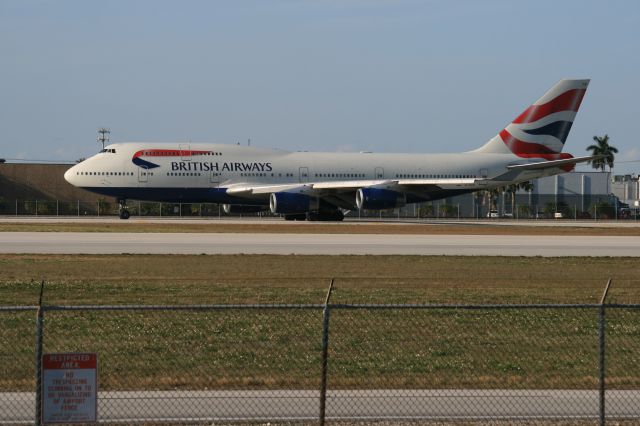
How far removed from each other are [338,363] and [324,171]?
5279 cm

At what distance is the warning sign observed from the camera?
9727mm

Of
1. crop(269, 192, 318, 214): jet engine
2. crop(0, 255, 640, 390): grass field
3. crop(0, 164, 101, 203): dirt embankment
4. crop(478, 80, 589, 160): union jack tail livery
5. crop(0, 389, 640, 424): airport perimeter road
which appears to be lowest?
crop(0, 389, 640, 424): airport perimeter road

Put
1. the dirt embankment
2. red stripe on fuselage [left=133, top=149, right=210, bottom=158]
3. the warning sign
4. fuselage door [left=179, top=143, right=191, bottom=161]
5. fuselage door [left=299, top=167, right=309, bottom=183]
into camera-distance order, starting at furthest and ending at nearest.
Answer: the dirt embankment
fuselage door [left=299, top=167, right=309, bottom=183]
fuselage door [left=179, top=143, right=191, bottom=161]
red stripe on fuselage [left=133, top=149, right=210, bottom=158]
the warning sign

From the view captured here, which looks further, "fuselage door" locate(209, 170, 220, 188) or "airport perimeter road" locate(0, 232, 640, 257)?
"fuselage door" locate(209, 170, 220, 188)

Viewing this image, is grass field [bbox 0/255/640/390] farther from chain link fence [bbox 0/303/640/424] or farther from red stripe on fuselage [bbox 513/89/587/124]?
red stripe on fuselage [bbox 513/89/587/124]

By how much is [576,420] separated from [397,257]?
23950mm

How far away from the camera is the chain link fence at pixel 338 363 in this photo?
11.5 meters

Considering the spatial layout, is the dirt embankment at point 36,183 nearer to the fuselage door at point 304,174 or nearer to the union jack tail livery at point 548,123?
the fuselage door at point 304,174

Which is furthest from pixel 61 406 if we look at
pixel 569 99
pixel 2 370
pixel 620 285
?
pixel 569 99

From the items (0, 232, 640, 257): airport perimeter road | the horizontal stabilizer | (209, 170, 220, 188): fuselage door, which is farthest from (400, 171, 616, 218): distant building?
(0, 232, 640, 257): airport perimeter road

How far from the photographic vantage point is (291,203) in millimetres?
62781

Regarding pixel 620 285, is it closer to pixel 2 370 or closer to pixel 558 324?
pixel 558 324

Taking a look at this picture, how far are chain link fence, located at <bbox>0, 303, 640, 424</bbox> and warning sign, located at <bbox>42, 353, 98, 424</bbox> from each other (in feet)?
1.45

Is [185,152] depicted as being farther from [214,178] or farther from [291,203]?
[291,203]
